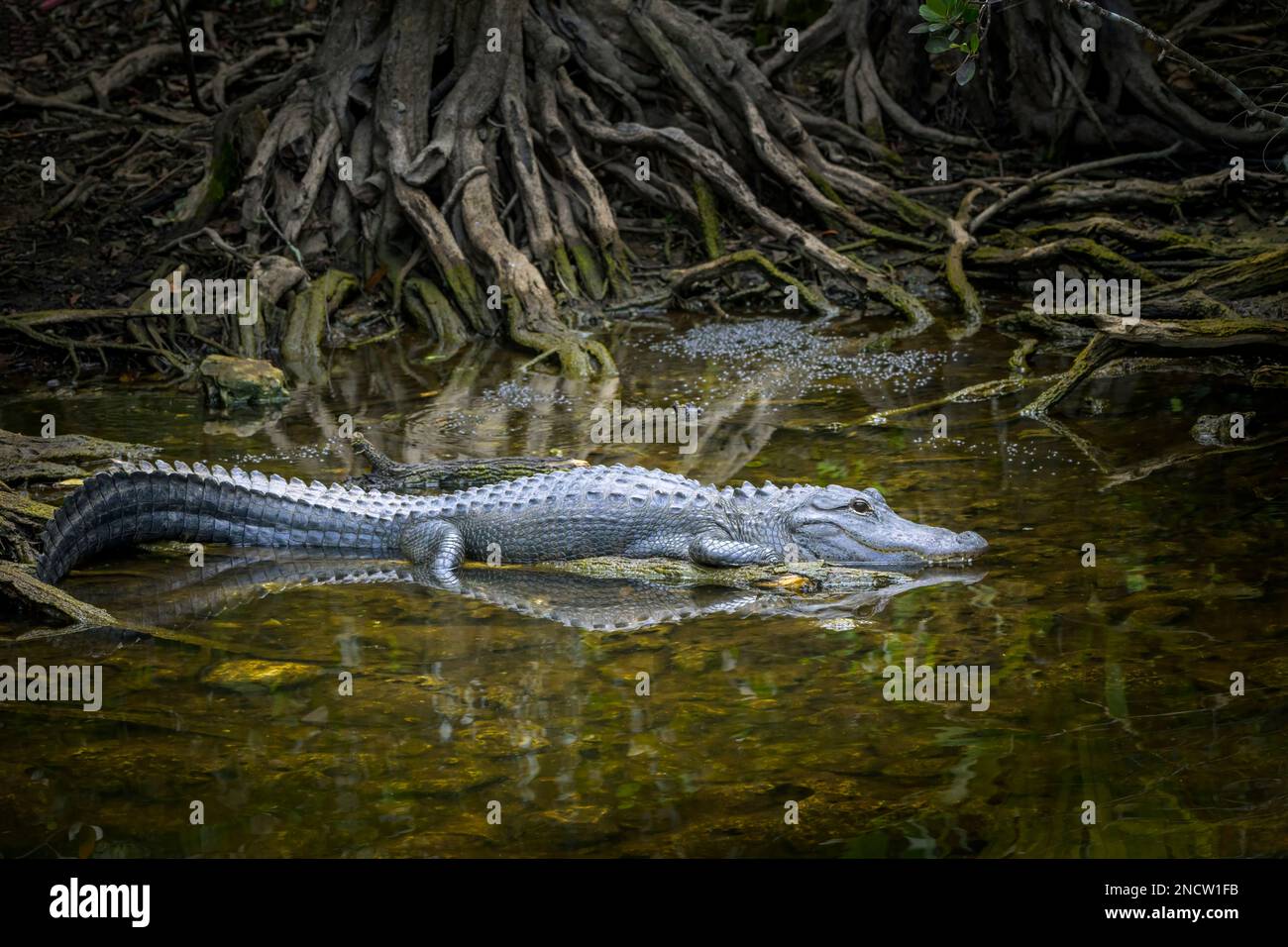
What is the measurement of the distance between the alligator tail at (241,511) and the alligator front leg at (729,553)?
1332 millimetres

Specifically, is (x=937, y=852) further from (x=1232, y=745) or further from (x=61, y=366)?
(x=61, y=366)

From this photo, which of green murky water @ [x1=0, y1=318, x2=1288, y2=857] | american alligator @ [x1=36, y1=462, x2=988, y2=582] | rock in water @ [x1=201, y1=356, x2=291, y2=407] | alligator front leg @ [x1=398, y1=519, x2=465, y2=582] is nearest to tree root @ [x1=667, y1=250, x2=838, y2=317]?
rock in water @ [x1=201, y1=356, x2=291, y2=407]

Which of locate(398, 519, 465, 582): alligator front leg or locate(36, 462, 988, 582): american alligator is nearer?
locate(36, 462, 988, 582): american alligator

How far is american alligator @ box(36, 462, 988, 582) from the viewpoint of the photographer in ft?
17.5

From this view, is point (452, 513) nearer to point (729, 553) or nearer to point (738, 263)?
point (729, 553)

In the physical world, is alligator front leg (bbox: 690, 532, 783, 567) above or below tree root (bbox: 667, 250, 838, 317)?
below

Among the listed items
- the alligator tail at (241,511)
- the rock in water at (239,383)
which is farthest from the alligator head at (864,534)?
the rock in water at (239,383)

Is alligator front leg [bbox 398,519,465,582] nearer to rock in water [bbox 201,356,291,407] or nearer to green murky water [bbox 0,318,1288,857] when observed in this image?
green murky water [bbox 0,318,1288,857]

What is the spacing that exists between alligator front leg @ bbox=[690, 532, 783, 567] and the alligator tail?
133cm

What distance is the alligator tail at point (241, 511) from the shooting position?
541 cm

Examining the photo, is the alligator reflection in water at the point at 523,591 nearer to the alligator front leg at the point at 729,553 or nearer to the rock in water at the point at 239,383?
the alligator front leg at the point at 729,553

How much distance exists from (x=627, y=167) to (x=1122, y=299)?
186 inches

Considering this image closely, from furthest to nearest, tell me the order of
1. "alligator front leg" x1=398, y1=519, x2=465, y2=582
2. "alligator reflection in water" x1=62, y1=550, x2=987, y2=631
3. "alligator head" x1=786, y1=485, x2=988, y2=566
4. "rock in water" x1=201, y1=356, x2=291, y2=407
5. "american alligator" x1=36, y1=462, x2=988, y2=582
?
"rock in water" x1=201, y1=356, x2=291, y2=407, "alligator front leg" x1=398, y1=519, x2=465, y2=582, "american alligator" x1=36, y1=462, x2=988, y2=582, "alligator head" x1=786, y1=485, x2=988, y2=566, "alligator reflection in water" x1=62, y1=550, x2=987, y2=631

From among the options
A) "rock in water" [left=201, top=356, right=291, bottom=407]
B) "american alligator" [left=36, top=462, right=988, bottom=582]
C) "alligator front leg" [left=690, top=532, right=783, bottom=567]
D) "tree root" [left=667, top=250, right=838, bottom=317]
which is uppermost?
"tree root" [left=667, top=250, right=838, bottom=317]
